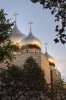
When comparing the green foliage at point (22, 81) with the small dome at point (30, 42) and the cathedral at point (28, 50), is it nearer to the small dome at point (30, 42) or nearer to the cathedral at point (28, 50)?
the cathedral at point (28, 50)

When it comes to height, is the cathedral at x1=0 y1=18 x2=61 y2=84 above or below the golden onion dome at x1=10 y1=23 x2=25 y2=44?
below

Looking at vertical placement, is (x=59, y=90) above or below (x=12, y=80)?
below

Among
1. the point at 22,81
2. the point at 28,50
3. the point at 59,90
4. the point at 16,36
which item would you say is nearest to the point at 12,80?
the point at 22,81

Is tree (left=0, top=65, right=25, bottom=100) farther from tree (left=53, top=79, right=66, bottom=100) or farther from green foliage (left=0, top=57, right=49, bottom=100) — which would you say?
A: tree (left=53, top=79, right=66, bottom=100)

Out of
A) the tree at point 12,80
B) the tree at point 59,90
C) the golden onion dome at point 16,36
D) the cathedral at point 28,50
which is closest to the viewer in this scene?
the tree at point 12,80

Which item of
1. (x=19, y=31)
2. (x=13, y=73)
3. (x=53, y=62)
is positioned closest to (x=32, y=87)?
(x=13, y=73)

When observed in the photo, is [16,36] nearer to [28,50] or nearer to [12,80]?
[28,50]

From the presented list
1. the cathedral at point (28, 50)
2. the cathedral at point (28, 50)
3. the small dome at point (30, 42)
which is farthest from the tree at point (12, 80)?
the small dome at point (30, 42)

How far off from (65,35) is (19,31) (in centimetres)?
6168

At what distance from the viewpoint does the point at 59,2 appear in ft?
44.5

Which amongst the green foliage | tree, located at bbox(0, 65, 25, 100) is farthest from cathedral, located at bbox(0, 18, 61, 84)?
tree, located at bbox(0, 65, 25, 100)

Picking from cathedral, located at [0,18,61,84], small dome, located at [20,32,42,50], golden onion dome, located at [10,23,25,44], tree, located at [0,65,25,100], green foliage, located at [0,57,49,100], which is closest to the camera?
tree, located at [0,65,25,100]

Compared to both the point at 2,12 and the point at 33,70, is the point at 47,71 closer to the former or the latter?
the point at 33,70

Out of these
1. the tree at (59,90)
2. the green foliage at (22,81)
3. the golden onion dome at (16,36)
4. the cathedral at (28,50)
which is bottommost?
the tree at (59,90)
